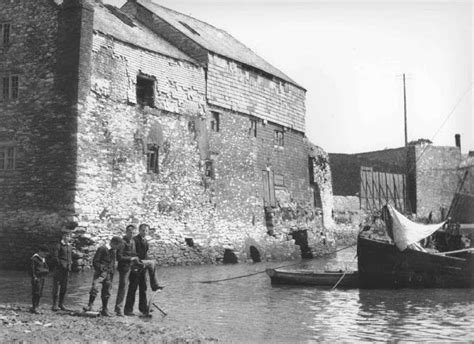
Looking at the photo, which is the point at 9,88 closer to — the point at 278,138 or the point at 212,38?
the point at 212,38

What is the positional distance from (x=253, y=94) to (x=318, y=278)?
49.2ft

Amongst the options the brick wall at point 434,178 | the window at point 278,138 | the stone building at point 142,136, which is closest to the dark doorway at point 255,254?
the stone building at point 142,136

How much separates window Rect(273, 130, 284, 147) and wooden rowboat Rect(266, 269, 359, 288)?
15020 mm

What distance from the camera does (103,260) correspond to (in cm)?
1184

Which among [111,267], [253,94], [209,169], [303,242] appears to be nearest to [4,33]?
[209,169]

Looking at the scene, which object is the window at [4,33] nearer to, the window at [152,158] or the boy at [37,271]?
the window at [152,158]

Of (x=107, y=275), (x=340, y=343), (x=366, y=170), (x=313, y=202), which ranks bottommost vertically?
(x=340, y=343)

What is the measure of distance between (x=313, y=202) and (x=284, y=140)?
4.96 metres

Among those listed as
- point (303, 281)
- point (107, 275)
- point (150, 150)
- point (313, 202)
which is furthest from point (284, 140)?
point (107, 275)

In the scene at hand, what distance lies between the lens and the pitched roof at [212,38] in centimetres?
3138

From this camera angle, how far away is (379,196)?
49.8 m

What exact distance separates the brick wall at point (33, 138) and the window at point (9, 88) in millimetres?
207

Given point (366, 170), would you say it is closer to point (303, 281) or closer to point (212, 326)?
point (303, 281)

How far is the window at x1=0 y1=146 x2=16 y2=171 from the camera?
22953mm
